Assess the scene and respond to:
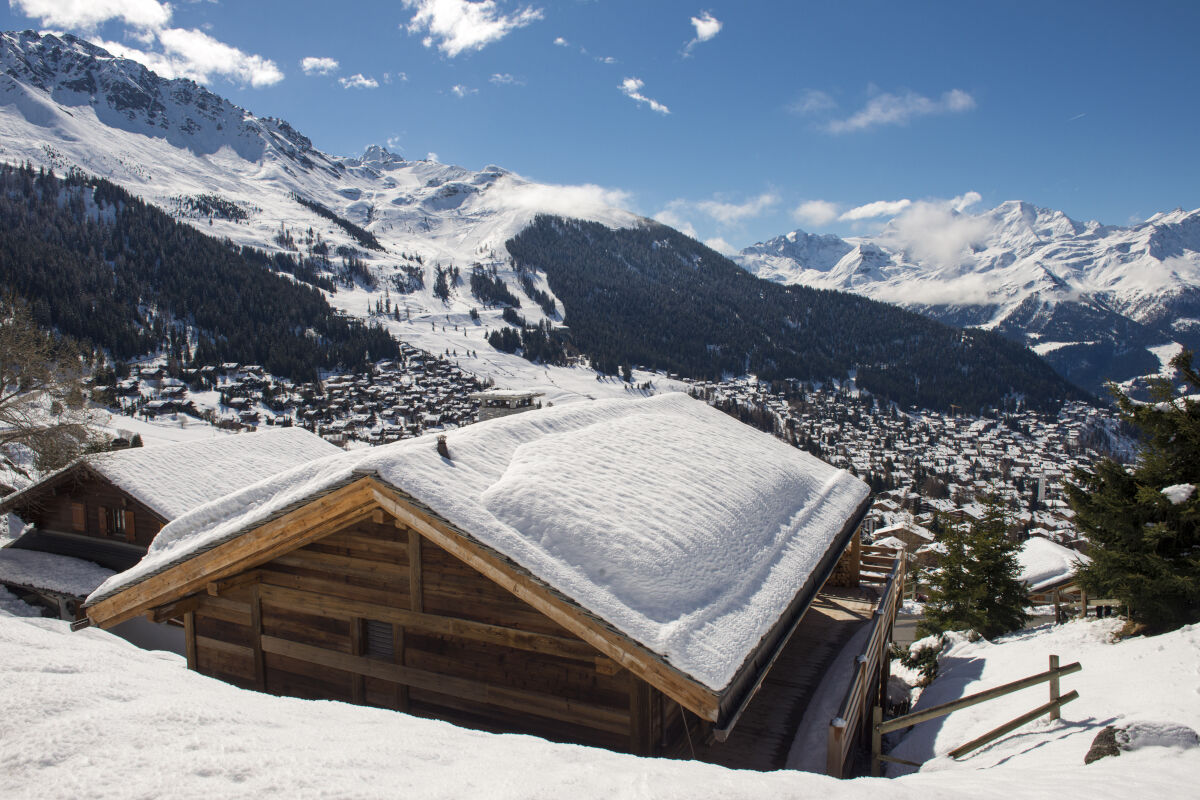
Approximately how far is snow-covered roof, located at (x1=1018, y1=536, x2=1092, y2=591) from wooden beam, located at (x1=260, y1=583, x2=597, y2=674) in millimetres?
38035

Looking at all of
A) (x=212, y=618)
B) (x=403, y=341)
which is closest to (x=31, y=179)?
(x=403, y=341)

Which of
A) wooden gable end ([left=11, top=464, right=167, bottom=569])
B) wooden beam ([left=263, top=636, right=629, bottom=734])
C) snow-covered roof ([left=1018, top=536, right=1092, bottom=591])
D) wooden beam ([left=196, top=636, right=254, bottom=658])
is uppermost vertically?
wooden beam ([left=263, top=636, right=629, bottom=734])

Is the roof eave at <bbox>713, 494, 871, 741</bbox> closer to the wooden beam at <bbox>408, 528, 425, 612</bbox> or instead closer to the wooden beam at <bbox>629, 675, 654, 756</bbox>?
the wooden beam at <bbox>629, 675, 654, 756</bbox>

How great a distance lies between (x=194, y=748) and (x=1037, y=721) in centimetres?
977

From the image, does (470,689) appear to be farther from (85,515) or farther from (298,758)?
(85,515)

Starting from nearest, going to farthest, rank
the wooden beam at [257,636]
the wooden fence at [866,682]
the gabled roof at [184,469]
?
the wooden fence at [866,682] < the wooden beam at [257,636] < the gabled roof at [184,469]

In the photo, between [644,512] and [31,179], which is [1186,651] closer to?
[644,512]

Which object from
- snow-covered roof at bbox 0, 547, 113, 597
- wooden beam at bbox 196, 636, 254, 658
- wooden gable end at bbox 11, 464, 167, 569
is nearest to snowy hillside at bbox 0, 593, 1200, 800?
wooden beam at bbox 196, 636, 254, 658

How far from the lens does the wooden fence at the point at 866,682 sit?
23.5 feet

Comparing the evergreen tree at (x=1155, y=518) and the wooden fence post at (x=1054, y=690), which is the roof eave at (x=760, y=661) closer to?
the wooden fence post at (x=1054, y=690)

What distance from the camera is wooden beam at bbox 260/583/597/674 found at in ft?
23.9

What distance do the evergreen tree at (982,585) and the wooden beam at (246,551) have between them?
64.2 feet

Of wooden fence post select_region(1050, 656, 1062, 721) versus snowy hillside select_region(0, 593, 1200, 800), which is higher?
snowy hillside select_region(0, 593, 1200, 800)

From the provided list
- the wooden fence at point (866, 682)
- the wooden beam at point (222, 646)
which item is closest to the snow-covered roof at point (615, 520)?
the wooden fence at point (866, 682)
